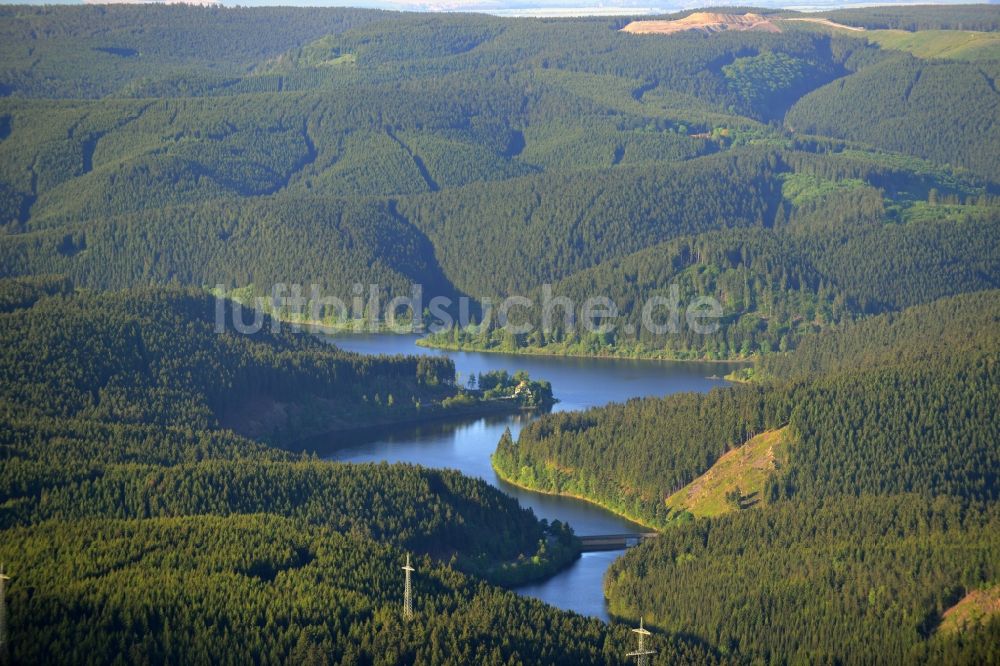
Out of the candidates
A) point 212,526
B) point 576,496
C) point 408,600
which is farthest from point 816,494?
point 408,600

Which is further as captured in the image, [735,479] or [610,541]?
[735,479]

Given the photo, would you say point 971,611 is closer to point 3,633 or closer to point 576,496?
point 576,496

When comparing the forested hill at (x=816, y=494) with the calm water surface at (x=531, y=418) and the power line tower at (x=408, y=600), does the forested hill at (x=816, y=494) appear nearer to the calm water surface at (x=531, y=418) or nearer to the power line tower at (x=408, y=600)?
the calm water surface at (x=531, y=418)

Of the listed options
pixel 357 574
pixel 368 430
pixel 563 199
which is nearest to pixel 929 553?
pixel 357 574

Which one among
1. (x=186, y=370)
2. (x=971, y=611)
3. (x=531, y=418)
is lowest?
(x=531, y=418)

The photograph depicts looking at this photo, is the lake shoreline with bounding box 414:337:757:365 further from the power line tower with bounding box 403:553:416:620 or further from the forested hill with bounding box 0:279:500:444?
the power line tower with bounding box 403:553:416:620

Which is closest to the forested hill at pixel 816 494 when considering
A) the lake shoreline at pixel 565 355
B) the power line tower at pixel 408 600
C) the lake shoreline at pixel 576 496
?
the lake shoreline at pixel 576 496

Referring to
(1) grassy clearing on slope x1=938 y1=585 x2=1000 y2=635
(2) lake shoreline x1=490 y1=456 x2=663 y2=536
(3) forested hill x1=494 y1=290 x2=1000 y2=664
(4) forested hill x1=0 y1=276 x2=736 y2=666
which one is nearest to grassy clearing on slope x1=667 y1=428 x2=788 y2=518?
(3) forested hill x1=494 y1=290 x2=1000 y2=664

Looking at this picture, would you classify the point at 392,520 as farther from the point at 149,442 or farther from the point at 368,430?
the point at 368,430
